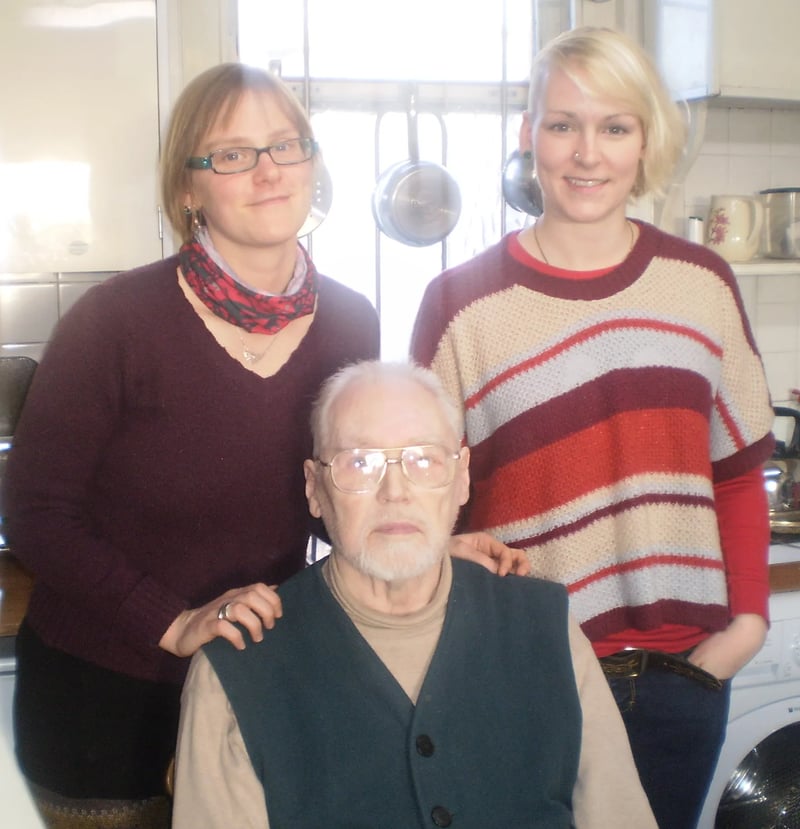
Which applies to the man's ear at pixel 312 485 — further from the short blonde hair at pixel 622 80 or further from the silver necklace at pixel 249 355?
the short blonde hair at pixel 622 80

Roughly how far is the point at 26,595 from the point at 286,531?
0.71 metres

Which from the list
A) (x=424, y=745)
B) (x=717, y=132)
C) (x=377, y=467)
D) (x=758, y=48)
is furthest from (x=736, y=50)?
(x=424, y=745)

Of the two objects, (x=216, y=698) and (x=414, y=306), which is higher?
(x=414, y=306)

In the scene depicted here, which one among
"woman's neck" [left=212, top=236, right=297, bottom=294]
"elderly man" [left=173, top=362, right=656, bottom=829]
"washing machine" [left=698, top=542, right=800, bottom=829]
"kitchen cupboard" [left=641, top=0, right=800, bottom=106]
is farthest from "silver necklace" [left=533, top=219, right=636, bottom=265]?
"kitchen cupboard" [left=641, top=0, right=800, bottom=106]

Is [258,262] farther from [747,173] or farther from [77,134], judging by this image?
[747,173]

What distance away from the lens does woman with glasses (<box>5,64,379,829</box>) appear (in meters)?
1.25

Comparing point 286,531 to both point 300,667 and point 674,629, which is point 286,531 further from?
point 674,629

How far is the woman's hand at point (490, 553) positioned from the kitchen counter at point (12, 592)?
0.81 m

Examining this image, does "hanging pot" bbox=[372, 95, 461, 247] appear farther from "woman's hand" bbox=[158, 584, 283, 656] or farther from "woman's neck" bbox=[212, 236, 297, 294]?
"woman's hand" bbox=[158, 584, 283, 656]

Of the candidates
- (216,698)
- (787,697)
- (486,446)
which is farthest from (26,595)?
(787,697)

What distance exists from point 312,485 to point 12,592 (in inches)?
33.3

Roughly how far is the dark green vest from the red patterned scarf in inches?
13.9

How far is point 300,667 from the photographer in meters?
1.21

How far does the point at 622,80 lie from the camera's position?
1.30 metres
